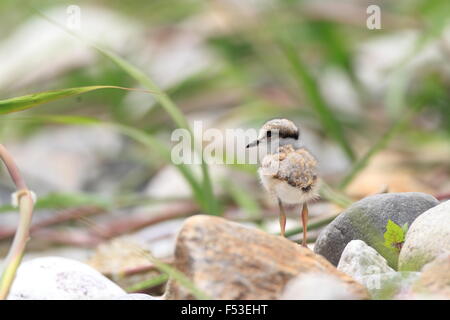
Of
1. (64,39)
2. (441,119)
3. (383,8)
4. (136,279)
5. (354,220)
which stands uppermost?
(383,8)

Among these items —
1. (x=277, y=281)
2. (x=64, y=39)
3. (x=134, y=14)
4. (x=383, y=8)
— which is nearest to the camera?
(x=277, y=281)

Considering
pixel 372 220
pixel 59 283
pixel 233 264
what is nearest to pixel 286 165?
pixel 372 220

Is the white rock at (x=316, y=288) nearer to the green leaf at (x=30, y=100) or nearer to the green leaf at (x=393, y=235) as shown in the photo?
→ the green leaf at (x=393, y=235)

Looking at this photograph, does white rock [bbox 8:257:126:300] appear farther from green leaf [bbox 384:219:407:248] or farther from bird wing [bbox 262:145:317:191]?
green leaf [bbox 384:219:407:248]

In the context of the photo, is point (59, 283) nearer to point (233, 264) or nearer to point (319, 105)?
point (233, 264)

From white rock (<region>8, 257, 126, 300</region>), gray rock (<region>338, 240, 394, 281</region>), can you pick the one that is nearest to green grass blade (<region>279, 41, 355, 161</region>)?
gray rock (<region>338, 240, 394, 281</region>)
